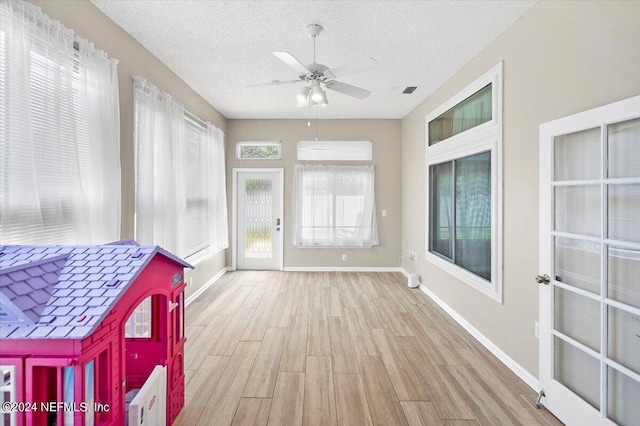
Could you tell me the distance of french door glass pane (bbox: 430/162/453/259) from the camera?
3.80 metres

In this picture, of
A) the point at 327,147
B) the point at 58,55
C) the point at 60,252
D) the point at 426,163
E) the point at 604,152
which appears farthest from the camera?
the point at 327,147

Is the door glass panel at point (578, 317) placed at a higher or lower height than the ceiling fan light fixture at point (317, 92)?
lower

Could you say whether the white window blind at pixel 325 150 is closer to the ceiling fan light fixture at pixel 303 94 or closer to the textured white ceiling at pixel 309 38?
the textured white ceiling at pixel 309 38

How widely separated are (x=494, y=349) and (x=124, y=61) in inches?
168

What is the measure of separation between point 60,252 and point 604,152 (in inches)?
116

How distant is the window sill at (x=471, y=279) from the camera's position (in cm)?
275

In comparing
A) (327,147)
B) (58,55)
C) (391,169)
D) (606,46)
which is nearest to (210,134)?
(327,147)

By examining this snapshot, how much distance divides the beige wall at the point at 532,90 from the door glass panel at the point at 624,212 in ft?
1.69

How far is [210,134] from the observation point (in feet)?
15.5

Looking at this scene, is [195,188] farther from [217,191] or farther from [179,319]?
[179,319]

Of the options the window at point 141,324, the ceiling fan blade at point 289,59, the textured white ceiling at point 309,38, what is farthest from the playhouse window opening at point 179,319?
the textured white ceiling at point 309,38

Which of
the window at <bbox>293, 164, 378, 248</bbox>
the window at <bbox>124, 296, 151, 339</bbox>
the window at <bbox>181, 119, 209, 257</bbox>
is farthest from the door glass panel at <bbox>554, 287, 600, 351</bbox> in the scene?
the window at <bbox>181, 119, 209, 257</bbox>

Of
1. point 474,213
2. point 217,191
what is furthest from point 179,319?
point 217,191

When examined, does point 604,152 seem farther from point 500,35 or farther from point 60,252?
point 60,252
